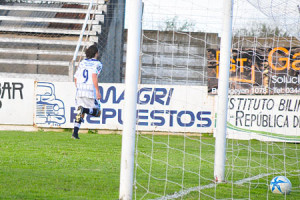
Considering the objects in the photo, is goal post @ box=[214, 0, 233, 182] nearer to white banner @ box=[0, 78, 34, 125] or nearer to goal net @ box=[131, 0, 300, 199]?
goal net @ box=[131, 0, 300, 199]

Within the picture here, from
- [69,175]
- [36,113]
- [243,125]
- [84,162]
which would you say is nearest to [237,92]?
[243,125]

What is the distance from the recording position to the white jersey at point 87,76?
31.0 feet

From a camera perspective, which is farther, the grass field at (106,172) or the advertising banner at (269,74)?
the advertising banner at (269,74)

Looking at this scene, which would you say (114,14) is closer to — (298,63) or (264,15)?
(298,63)

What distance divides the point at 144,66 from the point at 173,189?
890 centimetres

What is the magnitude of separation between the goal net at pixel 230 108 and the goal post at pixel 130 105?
656mm

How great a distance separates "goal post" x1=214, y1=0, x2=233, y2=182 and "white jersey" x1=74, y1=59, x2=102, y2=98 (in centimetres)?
418

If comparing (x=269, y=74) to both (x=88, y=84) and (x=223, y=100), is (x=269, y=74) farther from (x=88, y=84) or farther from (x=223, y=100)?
(x=223, y=100)

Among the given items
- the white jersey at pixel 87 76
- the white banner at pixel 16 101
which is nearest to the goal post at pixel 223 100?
the white jersey at pixel 87 76

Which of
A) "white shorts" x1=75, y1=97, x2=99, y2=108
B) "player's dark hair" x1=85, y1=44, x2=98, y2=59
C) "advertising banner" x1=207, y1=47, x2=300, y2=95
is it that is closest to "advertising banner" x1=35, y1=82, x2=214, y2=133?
"advertising banner" x1=207, y1=47, x2=300, y2=95

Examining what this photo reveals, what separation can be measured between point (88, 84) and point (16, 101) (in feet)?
12.5

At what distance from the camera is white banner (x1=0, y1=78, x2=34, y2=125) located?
12.8 metres

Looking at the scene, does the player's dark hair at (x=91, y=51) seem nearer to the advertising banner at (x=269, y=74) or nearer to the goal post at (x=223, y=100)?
the goal post at (x=223, y=100)

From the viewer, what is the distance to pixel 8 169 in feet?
18.0
